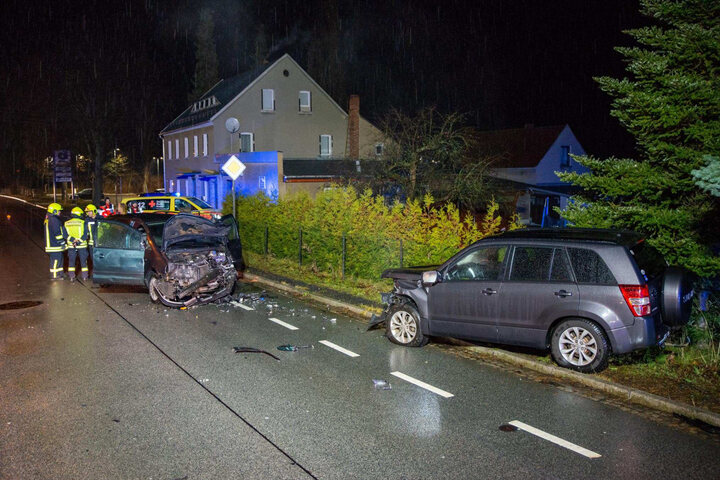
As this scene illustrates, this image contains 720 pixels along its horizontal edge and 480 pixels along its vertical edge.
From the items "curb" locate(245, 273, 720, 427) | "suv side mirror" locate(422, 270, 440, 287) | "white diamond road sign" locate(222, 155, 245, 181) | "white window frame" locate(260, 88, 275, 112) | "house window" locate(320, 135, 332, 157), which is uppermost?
"white window frame" locate(260, 88, 275, 112)

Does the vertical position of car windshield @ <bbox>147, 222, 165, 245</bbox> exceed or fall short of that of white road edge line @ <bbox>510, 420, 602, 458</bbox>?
it exceeds it

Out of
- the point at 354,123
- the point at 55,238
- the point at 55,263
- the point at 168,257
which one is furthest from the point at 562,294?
the point at 354,123

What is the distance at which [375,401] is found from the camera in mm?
6816

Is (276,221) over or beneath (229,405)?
over

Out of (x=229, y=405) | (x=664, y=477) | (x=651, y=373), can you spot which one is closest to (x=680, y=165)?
(x=651, y=373)

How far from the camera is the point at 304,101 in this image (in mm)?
45656

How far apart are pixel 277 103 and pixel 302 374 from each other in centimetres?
3887

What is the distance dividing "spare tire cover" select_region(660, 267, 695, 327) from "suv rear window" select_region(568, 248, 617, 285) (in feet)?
2.28

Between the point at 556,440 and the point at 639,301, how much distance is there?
2207mm

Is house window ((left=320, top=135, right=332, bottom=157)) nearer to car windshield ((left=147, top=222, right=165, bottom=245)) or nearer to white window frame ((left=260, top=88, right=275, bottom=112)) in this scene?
white window frame ((left=260, top=88, right=275, bottom=112))

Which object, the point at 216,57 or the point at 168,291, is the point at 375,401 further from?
the point at 216,57

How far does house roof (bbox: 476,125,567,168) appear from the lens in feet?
163

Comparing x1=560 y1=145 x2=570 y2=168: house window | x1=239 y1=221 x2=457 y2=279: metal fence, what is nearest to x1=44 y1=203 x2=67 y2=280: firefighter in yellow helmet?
x1=239 y1=221 x2=457 y2=279: metal fence

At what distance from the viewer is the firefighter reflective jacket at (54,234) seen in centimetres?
1525
